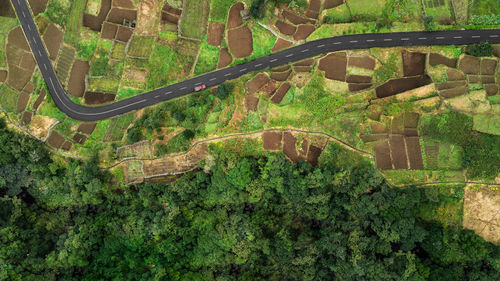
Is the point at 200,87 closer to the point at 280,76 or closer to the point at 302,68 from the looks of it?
the point at 280,76

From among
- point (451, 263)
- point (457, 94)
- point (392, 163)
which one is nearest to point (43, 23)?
point (392, 163)

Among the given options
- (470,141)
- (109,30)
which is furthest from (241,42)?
(470,141)

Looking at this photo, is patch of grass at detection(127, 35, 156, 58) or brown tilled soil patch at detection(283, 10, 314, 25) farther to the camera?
patch of grass at detection(127, 35, 156, 58)

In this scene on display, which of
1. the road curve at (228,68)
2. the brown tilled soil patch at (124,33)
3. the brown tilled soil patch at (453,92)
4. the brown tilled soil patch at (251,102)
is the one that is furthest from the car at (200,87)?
the brown tilled soil patch at (453,92)

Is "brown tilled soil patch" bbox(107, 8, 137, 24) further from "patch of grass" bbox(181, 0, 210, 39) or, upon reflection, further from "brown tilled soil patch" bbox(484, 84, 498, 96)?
"brown tilled soil patch" bbox(484, 84, 498, 96)

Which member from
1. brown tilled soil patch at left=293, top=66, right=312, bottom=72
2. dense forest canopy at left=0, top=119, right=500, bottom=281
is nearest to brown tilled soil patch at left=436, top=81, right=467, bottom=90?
dense forest canopy at left=0, top=119, right=500, bottom=281
